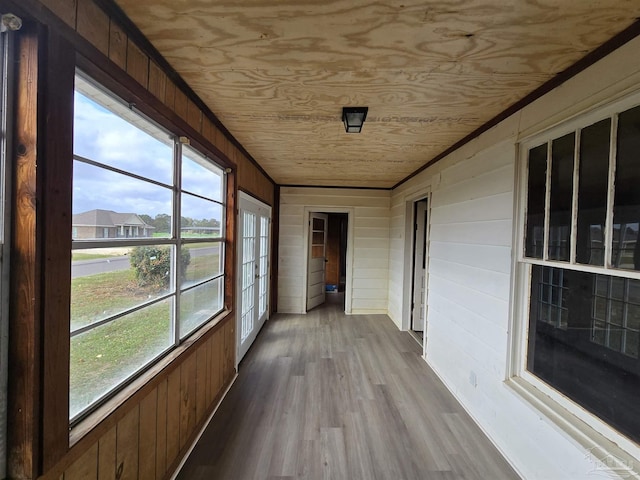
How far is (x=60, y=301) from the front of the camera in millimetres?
904

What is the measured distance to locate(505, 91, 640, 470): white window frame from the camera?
1.21 metres

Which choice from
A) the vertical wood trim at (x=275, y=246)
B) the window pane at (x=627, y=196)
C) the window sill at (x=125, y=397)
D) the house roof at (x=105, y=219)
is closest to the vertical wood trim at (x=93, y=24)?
the house roof at (x=105, y=219)

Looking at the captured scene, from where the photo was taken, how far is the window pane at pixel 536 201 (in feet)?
5.51

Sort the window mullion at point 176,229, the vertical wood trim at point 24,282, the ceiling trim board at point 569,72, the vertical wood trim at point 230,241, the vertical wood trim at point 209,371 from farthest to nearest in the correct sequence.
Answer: the vertical wood trim at point 230,241
the vertical wood trim at point 209,371
the window mullion at point 176,229
the ceiling trim board at point 569,72
the vertical wood trim at point 24,282

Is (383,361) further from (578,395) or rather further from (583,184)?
(583,184)

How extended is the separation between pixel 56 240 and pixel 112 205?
1.15ft

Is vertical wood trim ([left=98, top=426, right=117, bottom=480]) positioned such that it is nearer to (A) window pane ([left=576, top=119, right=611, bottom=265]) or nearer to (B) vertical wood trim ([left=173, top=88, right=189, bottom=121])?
(B) vertical wood trim ([left=173, top=88, right=189, bottom=121])

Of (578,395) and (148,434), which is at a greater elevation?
(578,395)

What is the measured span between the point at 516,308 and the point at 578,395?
0.53 metres

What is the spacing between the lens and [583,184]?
1413mm

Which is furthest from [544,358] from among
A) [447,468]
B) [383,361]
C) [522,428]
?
[383,361]

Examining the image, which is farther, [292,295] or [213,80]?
[292,295]

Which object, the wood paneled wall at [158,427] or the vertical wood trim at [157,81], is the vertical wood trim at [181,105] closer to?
the vertical wood trim at [157,81]

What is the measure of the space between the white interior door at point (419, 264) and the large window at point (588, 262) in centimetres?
235
